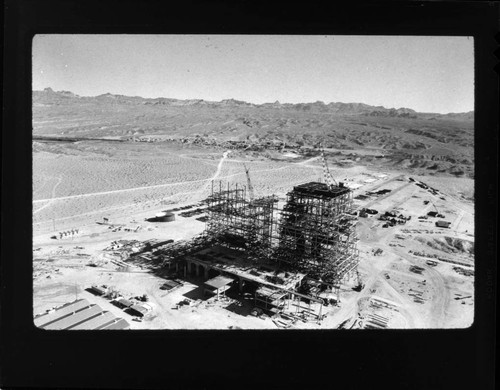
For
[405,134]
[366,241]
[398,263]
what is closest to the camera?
[398,263]

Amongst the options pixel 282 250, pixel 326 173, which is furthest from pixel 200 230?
pixel 326 173

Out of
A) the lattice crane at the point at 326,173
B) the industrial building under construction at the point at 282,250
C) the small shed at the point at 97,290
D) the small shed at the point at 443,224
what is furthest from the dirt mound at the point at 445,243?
the small shed at the point at 97,290

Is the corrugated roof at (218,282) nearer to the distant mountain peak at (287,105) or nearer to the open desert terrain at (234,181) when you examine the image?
the open desert terrain at (234,181)

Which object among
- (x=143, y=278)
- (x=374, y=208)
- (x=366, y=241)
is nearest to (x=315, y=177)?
(x=374, y=208)

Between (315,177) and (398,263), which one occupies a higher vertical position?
(315,177)
